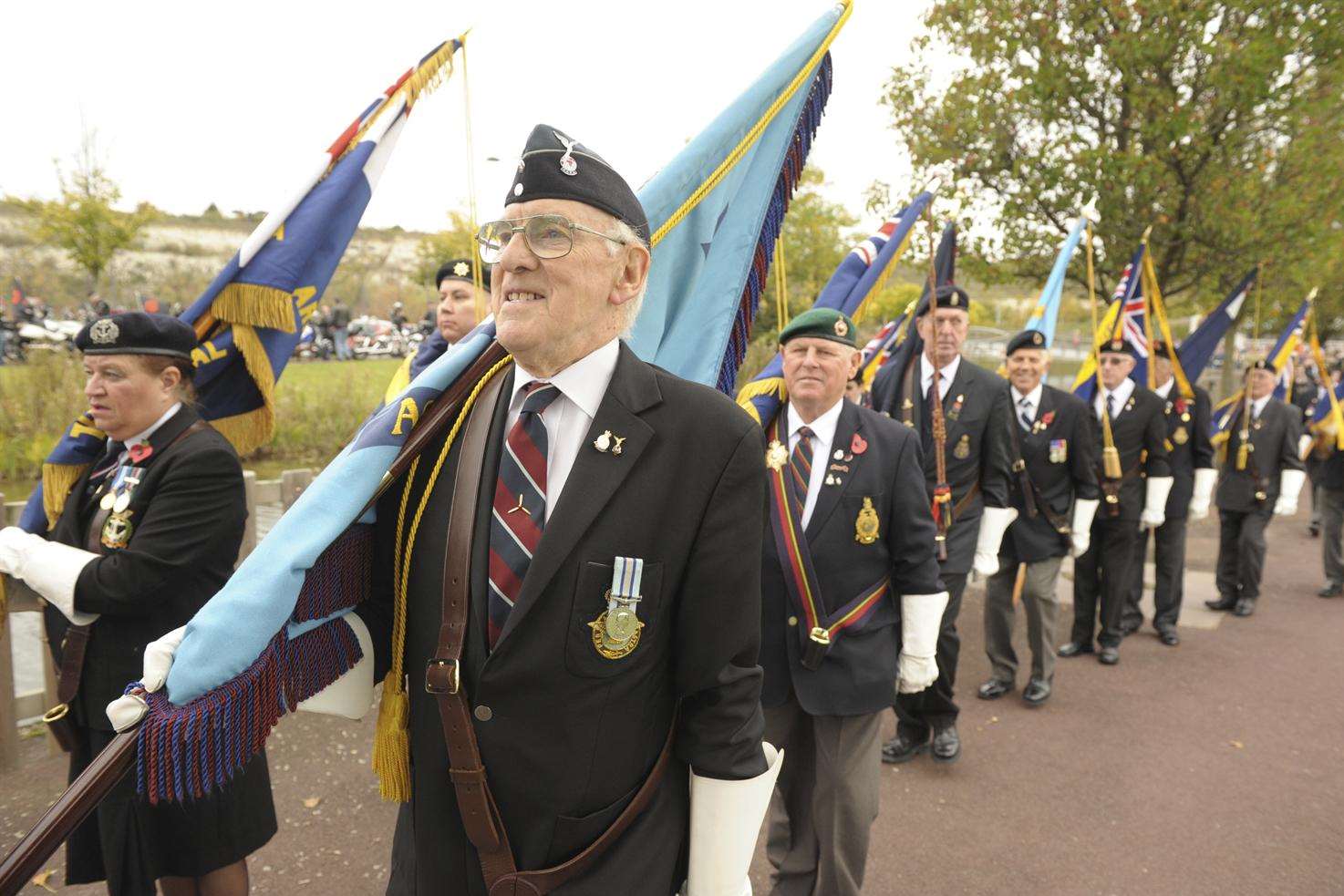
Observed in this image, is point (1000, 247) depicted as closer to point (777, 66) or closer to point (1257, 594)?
point (1257, 594)

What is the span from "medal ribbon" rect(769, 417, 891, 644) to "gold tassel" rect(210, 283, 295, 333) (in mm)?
2014

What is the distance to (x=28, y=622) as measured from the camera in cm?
616

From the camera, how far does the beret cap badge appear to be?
105 inches

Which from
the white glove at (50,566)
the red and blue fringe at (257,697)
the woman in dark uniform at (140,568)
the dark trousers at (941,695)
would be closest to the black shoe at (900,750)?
the dark trousers at (941,695)

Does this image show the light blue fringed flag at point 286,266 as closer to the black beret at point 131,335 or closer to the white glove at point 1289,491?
the black beret at point 131,335

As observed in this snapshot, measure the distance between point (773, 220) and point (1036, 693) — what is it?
4073mm

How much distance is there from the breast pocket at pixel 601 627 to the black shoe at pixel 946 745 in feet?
11.7

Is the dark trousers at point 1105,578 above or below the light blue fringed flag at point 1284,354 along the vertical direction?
below

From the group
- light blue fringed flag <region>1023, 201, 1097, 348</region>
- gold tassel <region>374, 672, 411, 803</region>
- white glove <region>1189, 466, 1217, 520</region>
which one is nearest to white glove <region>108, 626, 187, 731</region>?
gold tassel <region>374, 672, 411, 803</region>

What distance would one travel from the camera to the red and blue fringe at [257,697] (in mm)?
1363

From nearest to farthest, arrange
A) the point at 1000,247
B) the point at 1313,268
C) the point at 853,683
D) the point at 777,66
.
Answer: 1. the point at 777,66
2. the point at 853,683
3. the point at 1000,247
4. the point at 1313,268

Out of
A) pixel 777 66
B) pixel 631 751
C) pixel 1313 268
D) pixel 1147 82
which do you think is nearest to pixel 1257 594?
pixel 1147 82

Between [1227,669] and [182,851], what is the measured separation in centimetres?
661

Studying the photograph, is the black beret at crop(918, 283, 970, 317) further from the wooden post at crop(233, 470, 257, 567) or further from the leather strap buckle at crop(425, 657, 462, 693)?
the wooden post at crop(233, 470, 257, 567)
